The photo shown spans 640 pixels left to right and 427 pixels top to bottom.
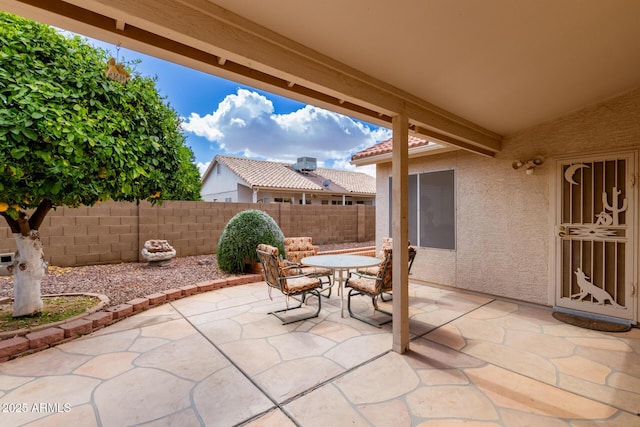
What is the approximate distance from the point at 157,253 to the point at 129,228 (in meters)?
1.08

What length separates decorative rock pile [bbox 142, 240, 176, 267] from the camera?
22.2 ft

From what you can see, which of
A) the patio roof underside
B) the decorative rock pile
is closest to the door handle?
the patio roof underside

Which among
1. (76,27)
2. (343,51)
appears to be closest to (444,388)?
(343,51)

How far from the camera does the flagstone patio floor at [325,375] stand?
2.24 metres

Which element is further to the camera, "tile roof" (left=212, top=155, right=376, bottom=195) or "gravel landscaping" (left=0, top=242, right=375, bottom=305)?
"tile roof" (left=212, top=155, right=376, bottom=195)

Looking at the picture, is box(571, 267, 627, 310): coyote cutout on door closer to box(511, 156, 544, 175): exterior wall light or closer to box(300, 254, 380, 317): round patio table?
box(511, 156, 544, 175): exterior wall light

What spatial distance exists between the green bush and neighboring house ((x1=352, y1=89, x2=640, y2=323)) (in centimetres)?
286

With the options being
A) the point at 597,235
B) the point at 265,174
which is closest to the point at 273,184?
the point at 265,174

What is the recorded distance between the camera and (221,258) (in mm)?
6480

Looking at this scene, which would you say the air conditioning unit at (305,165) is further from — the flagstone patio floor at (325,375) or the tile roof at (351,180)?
the flagstone patio floor at (325,375)

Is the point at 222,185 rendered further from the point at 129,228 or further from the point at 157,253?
the point at 157,253

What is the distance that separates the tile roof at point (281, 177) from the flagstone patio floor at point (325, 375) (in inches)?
468

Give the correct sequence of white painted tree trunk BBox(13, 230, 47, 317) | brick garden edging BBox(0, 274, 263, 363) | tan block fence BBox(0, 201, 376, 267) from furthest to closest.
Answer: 1. tan block fence BBox(0, 201, 376, 267)
2. white painted tree trunk BBox(13, 230, 47, 317)
3. brick garden edging BBox(0, 274, 263, 363)

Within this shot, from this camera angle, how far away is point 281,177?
57.6 ft
